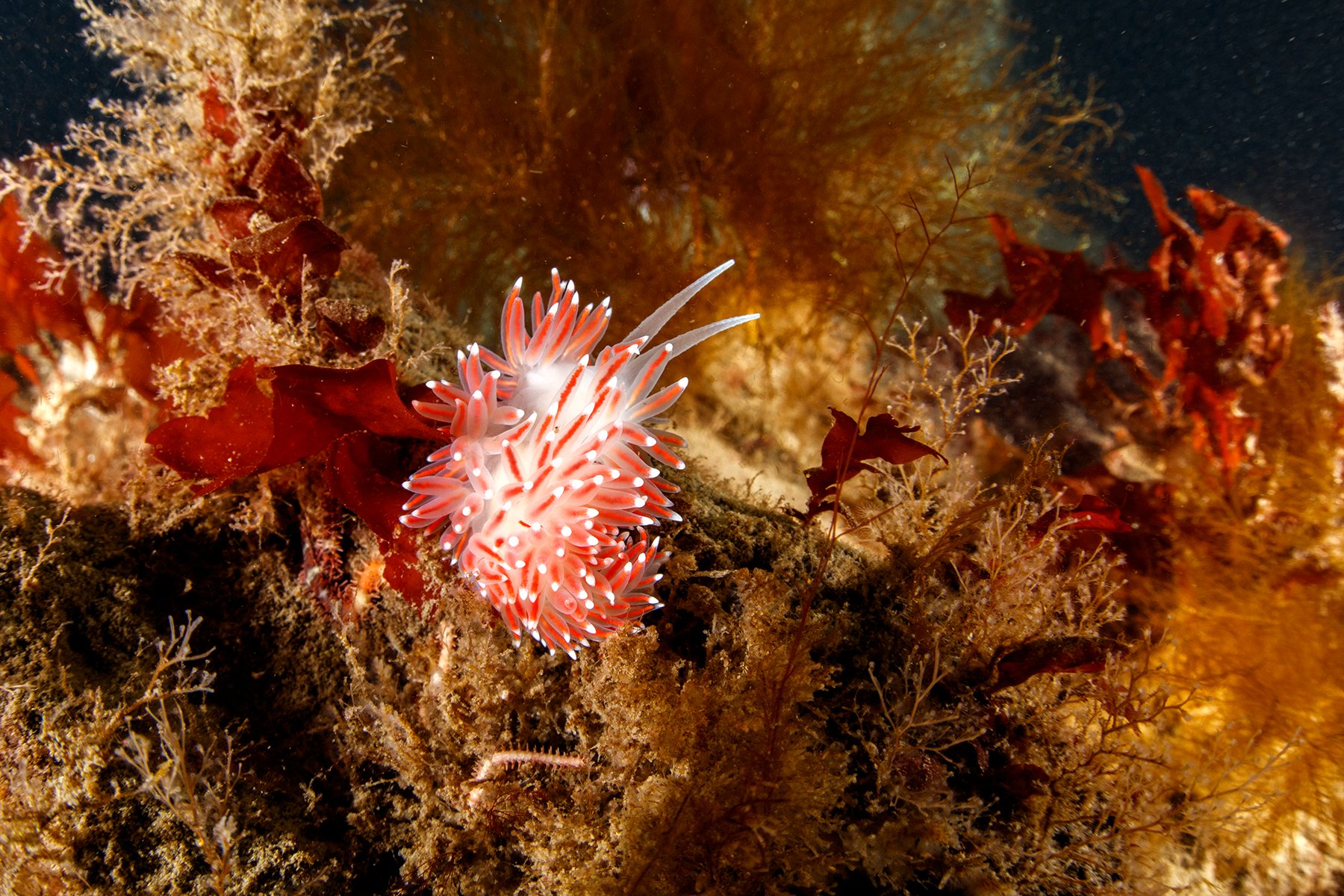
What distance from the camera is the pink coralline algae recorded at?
65.5 inches

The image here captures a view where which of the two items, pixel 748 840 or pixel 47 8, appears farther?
pixel 47 8

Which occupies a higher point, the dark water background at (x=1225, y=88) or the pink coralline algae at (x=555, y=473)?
the dark water background at (x=1225, y=88)

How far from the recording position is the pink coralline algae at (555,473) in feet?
5.46

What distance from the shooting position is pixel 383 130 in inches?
154

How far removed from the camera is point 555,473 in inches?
65.6

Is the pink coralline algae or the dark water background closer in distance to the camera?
the pink coralline algae

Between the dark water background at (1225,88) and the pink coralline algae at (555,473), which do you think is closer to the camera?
the pink coralline algae at (555,473)

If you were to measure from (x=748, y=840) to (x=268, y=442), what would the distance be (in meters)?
1.87

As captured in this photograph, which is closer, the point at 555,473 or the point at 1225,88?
the point at 555,473

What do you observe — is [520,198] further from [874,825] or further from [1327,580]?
[1327,580]

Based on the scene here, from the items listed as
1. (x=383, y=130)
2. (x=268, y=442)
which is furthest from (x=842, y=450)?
(x=383, y=130)

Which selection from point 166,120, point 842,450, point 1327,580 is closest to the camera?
point 842,450

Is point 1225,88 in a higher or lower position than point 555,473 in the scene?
higher

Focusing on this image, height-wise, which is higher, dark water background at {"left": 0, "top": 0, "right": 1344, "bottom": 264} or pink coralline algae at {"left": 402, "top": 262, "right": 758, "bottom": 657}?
dark water background at {"left": 0, "top": 0, "right": 1344, "bottom": 264}
